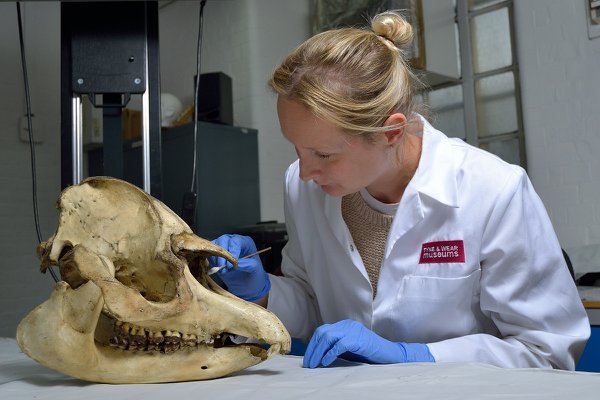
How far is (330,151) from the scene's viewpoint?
43.3 inches

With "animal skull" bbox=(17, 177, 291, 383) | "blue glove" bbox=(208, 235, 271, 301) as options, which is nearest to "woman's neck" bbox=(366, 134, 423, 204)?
"blue glove" bbox=(208, 235, 271, 301)

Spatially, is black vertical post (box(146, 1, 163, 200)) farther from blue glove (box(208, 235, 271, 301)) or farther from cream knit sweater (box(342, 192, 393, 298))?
cream knit sweater (box(342, 192, 393, 298))

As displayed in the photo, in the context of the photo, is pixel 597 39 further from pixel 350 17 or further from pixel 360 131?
pixel 360 131

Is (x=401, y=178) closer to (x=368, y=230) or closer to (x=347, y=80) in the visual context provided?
(x=368, y=230)

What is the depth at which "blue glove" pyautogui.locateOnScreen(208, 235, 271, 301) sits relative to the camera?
1.20 metres

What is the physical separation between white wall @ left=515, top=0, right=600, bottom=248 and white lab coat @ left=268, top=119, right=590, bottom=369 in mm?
1671

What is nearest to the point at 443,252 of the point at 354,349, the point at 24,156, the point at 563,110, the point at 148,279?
the point at 354,349

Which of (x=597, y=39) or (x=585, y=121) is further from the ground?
(x=597, y=39)

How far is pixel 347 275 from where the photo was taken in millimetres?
1264

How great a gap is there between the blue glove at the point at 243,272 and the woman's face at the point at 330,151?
214mm

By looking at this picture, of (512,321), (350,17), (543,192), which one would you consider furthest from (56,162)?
(512,321)

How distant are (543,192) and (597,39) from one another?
700mm

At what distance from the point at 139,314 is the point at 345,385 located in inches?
12.5

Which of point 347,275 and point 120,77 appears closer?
point 347,275
